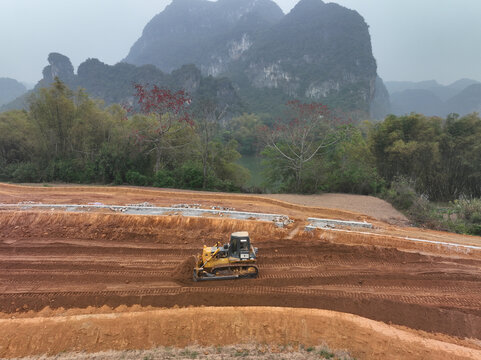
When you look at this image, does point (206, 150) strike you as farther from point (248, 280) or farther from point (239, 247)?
point (248, 280)

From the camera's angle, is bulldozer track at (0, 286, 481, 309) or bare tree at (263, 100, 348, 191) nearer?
bulldozer track at (0, 286, 481, 309)

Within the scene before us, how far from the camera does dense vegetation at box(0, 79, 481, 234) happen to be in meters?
17.2

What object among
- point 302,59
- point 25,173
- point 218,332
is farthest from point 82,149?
point 302,59

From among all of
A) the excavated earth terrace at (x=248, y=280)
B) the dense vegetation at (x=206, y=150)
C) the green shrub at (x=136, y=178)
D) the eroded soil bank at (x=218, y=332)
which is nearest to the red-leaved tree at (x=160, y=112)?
the dense vegetation at (x=206, y=150)

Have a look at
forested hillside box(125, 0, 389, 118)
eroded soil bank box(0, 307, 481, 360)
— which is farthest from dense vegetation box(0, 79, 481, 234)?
forested hillside box(125, 0, 389, 118)

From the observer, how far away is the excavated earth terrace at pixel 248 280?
6562 mm

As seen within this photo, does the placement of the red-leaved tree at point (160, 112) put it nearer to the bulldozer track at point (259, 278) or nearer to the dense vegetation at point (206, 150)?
the dense vegetation at point (206, 150)

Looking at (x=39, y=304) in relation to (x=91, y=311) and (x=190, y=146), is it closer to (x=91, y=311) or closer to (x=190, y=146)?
(x=91, y=311)

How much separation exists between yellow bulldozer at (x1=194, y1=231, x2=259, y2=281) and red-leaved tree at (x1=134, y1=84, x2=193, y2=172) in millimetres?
12479

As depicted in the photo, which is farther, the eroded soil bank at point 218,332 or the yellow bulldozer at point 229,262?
the yellow bulldozer at point 229,262

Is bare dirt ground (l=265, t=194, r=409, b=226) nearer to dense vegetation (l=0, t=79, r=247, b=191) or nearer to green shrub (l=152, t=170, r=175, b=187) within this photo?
dense vegetation (l=0, t=79, r=247, b=191)

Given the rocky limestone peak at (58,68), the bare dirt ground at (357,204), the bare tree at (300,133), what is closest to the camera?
the bare dirt ground at (357,204)

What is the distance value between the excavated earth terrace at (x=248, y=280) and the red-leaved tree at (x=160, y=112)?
900cm

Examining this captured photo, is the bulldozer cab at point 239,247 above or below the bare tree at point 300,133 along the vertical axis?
below
